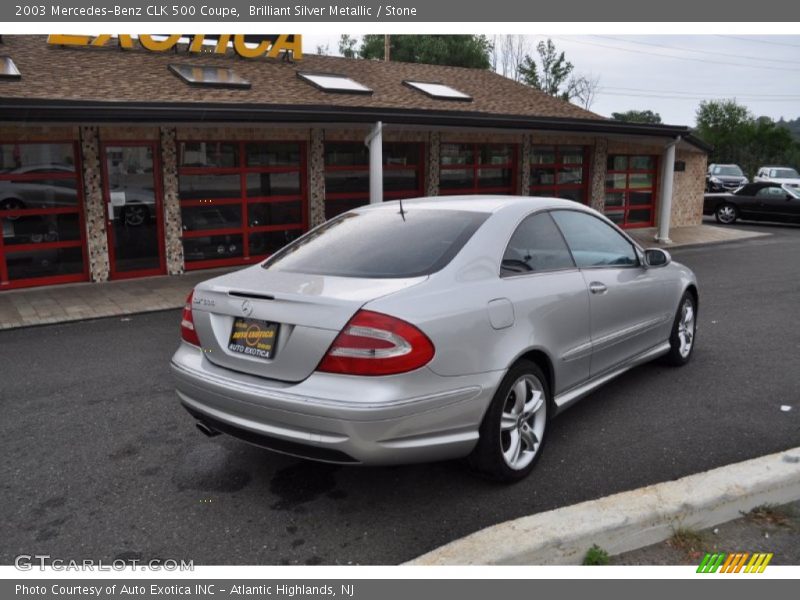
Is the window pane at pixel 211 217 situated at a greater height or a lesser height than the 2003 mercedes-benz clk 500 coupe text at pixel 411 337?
lesser

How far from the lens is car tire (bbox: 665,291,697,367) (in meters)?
5.98

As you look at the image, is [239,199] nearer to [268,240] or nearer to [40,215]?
[268,240]

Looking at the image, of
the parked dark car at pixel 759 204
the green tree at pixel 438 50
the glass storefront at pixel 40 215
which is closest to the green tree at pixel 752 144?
the green tree at pixel 438 50

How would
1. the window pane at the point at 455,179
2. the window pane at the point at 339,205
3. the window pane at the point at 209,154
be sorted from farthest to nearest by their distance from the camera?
the window pane at the point at 455,179, the window pane at the point at 339,205, the window pane at the point at 209,154

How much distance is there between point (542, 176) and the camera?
1748 centimetres

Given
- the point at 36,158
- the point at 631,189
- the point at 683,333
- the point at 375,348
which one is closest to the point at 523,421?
the point at 375,348

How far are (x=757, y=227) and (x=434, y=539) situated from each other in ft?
73.4

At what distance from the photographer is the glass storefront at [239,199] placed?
40.9 ft

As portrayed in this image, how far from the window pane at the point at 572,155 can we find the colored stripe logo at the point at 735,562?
50.8 ft

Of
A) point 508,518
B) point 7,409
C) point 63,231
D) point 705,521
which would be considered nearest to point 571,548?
point 508,518

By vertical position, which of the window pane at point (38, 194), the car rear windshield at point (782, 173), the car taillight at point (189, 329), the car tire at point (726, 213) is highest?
the car taillight at point (189, 329)

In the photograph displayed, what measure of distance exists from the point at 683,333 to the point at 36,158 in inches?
383

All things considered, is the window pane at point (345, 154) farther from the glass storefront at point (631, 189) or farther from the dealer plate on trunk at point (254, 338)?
the dealer plate on trunk at point (254, 338)

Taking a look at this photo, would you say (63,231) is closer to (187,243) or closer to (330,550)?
(187,243)
